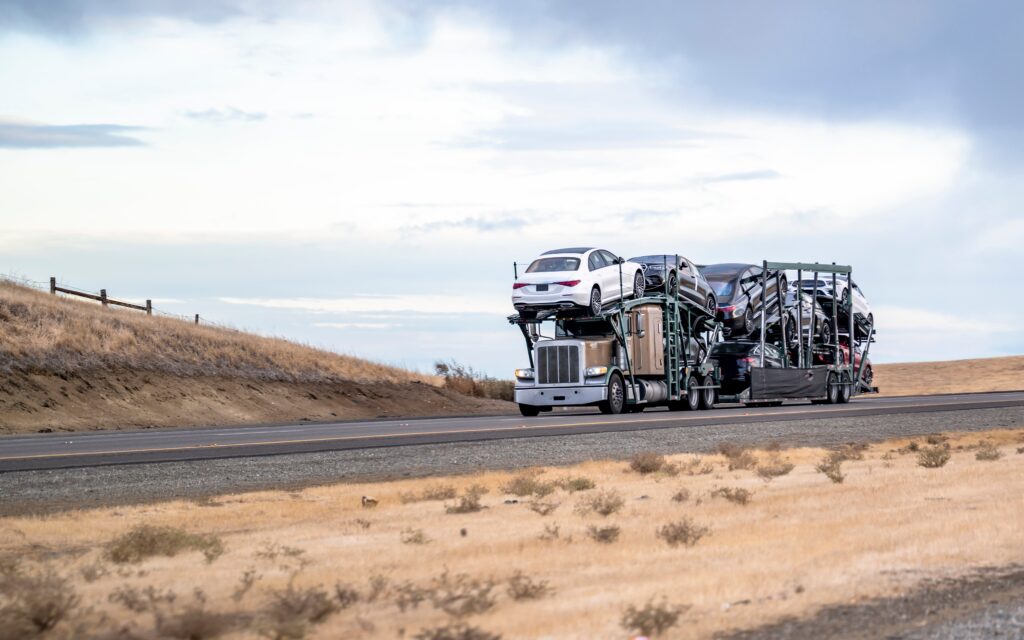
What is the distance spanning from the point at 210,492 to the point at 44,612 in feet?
27.9

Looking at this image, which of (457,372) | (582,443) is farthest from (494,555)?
(457,372)

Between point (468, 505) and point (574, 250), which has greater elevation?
point (574, 250)

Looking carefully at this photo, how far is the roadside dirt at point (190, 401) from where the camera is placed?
40.0 m

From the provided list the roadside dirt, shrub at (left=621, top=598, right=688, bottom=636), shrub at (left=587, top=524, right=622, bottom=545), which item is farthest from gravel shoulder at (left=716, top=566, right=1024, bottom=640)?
the roadside dirt

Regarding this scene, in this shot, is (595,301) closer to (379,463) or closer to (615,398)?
(615,398)

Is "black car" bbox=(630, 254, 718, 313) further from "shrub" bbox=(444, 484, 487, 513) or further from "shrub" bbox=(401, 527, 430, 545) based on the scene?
"shrub" bbox=(401, 527, 430, 545)

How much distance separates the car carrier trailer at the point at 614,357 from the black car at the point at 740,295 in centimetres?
202

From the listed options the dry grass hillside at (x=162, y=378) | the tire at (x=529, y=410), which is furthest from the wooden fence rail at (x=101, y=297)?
the tire at (x=529, y=410)

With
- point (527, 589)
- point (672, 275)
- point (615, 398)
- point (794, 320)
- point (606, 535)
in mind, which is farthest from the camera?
point (794, 320)

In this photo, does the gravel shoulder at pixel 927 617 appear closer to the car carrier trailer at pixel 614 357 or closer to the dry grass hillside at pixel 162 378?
the car carrier trailer at pixel 614 357

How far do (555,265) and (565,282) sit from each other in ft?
2.02

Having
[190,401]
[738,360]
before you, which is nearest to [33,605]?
[738,360]

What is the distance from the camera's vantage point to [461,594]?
7.27 metres

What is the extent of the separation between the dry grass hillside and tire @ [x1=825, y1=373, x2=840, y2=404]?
14.5 meters
